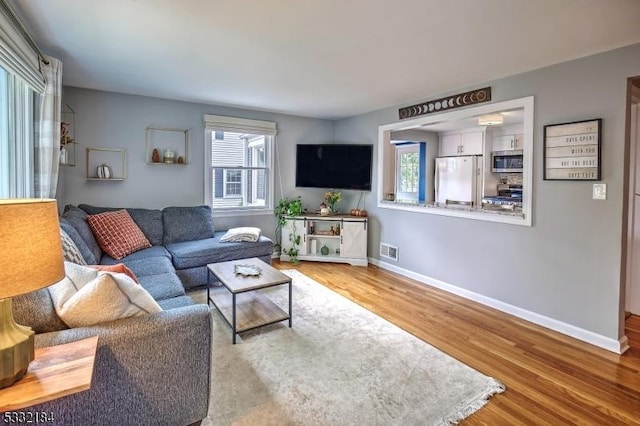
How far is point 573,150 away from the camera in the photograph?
8.92ft

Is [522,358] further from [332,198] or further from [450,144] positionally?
[450,144]

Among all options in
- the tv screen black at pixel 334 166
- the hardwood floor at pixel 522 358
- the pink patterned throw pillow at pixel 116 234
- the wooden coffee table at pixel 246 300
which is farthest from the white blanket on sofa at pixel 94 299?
the tv screen black at pixel 334 166

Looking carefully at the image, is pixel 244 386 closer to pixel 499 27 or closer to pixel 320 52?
pixel 320 52

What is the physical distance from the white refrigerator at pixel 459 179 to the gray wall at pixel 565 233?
2.21 meters

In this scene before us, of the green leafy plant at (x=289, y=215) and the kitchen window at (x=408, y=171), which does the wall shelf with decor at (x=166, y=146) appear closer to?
the green leafy plant at (x=289, y=215)

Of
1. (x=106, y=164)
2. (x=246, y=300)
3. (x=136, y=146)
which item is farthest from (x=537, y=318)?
(x=106, y=164)

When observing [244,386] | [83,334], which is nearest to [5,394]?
[83,334]

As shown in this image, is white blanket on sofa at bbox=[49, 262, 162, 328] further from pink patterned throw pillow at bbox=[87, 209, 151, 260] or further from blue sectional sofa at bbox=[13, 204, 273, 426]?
pink patterned throw pillow at bbox=[87, 209, 151, 260]

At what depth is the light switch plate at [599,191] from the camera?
8.43 ft

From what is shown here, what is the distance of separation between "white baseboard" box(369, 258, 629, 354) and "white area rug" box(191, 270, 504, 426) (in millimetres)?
1219

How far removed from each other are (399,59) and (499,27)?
2.60 feet

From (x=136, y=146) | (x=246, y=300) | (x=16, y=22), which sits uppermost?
(x=16, y=22)

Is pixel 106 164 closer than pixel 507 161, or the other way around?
pixel 106 164

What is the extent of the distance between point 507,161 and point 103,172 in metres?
5.84
